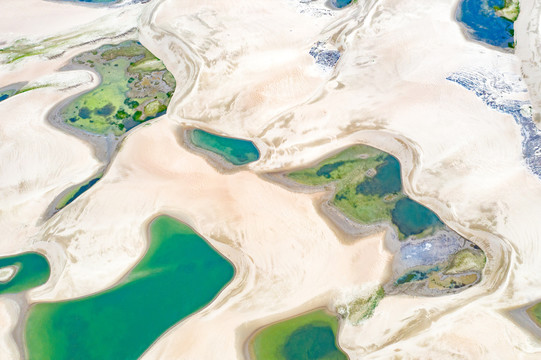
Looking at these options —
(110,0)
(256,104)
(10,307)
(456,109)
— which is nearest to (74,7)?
(110,0)

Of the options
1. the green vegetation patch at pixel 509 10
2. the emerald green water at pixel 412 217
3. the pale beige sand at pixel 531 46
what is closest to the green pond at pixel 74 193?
the emerald green water at pixel 412 217

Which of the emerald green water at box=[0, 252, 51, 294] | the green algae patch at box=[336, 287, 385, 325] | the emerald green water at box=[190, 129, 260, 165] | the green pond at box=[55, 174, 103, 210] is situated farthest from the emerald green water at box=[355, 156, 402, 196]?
the emerald green water at box=[0, 252, 51, 294]

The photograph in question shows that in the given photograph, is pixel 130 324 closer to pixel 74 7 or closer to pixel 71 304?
pixel 71 304

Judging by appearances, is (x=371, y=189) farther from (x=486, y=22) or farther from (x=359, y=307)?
(x=486, y=22)

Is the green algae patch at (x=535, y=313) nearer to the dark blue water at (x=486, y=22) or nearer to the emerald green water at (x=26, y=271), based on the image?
the dark blue water at (x=486, y=22)

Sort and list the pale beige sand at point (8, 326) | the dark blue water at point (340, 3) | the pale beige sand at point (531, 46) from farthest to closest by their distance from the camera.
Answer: the dark blue water at point (340, 3) < the pale beige sand at point (531, 46) < the pale beige sand at point (8, 326)

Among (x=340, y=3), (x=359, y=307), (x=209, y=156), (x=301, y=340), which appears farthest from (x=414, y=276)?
(x=340, y=3)
